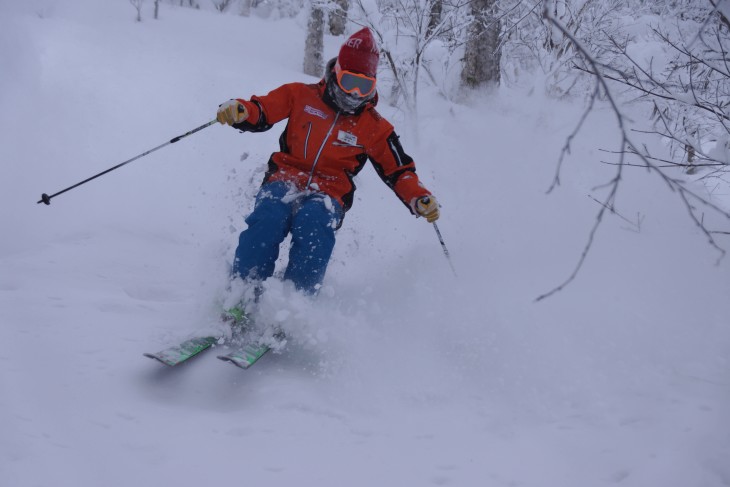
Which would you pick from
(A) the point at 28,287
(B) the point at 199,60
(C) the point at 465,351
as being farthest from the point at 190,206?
(B) the point at 199,60

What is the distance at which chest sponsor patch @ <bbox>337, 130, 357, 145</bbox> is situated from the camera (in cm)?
323

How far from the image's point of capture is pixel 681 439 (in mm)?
2129

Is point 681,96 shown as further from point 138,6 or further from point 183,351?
point 138,6

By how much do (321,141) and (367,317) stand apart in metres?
1.20

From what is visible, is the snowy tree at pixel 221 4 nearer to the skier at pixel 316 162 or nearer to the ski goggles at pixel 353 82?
the skier at pixel 316 162

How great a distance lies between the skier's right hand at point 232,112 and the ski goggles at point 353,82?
24.3 inches

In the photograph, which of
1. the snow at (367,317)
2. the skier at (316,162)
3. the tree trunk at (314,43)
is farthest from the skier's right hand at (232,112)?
the tree trunk at (314,43)

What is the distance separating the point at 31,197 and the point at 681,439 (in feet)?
17.5

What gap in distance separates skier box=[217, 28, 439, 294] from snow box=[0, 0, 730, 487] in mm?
249

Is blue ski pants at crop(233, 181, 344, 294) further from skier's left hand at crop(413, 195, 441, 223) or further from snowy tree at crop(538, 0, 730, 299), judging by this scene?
snowy tree at crop(538, 0, 730, 299)

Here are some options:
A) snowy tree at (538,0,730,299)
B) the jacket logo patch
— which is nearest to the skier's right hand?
the jacket logo patch

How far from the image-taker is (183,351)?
250 cm

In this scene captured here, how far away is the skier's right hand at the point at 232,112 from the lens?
117 inches

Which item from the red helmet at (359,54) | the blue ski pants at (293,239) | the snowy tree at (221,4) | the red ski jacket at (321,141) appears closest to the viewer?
the blue ski pants at (293,239)
